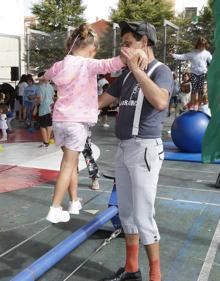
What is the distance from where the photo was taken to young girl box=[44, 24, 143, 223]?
381 cm

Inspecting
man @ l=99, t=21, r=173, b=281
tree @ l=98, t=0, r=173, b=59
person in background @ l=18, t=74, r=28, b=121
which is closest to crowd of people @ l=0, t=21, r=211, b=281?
man @ l=99, t=21, r=173, b=281

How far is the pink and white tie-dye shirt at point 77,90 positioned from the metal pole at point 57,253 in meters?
1.00

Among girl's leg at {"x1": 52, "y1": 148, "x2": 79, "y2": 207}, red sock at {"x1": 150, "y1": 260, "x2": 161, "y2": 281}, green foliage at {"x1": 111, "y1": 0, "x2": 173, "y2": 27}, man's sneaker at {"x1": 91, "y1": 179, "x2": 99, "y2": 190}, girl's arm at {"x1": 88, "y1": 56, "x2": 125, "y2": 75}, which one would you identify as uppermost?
green foliage at {"x1": 111, "y1": 0, "x2": 173, "y2": 27}

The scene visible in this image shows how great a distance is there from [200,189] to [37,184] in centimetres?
247

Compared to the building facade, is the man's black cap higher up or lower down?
lower down

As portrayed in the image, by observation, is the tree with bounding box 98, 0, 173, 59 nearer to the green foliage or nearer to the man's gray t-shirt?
the green foliage

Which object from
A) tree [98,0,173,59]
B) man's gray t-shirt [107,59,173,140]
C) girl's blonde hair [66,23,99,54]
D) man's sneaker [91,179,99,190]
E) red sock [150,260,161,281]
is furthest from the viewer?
tree [98,0,173,59]

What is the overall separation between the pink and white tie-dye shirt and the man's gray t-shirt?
1.90ft

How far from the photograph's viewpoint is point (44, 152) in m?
9.87

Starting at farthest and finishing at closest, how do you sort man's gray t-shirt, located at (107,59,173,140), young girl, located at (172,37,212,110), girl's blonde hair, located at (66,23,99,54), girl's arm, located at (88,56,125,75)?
young girl, located at (172,37,212,110), girl's blonde hair, located at (66,23,99,54), girl's arm, located at (88,56,125,75), man's gray t-shirt, located at (107,59,173,140)

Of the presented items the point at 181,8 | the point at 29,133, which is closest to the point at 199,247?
the point at 29,133

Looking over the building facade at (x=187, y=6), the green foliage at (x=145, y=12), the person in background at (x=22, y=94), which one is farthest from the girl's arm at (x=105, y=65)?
the building facade at (x=187, y=6)

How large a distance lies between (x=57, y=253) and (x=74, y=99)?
4.24 ft

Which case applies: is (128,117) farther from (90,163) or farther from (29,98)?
(29,98)
